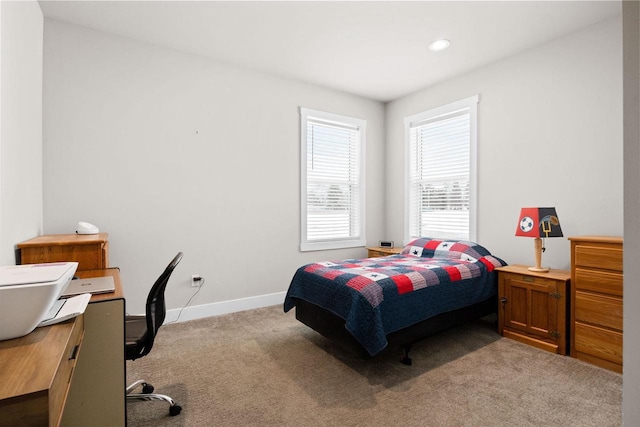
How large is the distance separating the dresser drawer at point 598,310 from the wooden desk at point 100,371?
10.2 ft

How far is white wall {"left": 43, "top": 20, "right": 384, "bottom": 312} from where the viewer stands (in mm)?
2879

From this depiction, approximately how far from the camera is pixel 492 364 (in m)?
2.46

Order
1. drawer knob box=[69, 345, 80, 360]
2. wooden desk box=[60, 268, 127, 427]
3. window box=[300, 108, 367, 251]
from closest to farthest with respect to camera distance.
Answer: drawer knob box=[69, 345, 80, 360] → wooden desk box=[60, 268, 127, 427] → window box=[300, 108, 367, 251]

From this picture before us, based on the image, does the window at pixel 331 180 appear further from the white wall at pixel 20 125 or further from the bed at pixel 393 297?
the white wall at pixel 20 125

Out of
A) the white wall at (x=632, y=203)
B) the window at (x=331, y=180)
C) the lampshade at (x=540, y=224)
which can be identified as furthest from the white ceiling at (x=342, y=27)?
the white wall at (x=632, y=203)

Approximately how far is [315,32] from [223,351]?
9.62 feet

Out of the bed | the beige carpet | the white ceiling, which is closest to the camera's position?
the beige carpet

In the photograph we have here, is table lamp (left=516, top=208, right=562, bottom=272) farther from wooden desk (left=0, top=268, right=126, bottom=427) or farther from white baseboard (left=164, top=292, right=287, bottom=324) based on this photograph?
wooden desk (left=0, top=268, right=126, bottom=427)

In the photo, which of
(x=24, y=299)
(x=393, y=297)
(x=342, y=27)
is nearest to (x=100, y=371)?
(x=24, y=299)

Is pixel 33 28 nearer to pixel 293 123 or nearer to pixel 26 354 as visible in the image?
pixel 293 123

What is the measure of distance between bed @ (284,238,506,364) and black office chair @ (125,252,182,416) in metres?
1.17

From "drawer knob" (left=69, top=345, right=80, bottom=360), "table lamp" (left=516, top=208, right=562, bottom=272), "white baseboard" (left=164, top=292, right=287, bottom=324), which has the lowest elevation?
"white baseboard" (left=164, top=292, right=287, bottom=324)

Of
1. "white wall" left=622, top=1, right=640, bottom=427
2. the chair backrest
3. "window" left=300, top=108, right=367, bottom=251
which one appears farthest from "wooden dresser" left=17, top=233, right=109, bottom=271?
"white wall" left=622, top=1, right=640, bottom=427

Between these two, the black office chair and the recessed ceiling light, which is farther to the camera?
the recessed ceiling light
